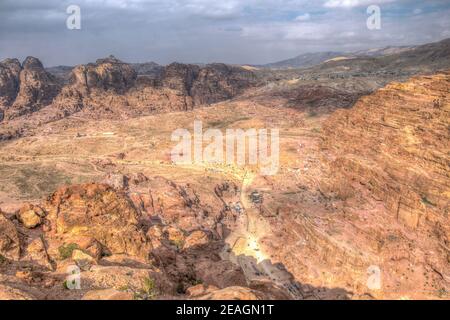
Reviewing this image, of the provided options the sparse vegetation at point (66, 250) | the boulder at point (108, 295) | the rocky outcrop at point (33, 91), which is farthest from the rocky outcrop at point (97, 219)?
the rocky outcrop at point (33, 91)

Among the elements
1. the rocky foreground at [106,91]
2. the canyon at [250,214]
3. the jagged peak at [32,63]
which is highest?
the jagged peak at [32,63]

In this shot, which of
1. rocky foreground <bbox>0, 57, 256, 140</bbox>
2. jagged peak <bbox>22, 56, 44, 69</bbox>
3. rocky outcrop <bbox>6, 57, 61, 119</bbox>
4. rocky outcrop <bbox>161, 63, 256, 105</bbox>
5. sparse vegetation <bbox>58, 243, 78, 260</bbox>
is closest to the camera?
sparse vegetation <bbox>58, 243, 78, 260</bbox>

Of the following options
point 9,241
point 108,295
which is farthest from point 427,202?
point 9,241

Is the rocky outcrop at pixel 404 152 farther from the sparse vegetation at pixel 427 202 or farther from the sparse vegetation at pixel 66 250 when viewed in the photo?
the sparse vegetation at pixel 66 250

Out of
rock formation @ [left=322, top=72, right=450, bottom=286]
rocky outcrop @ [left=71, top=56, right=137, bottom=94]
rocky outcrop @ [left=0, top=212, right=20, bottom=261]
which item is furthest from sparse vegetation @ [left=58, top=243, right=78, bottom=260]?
rocky outcrop @ [left=71, top=56, right=137, bottom=94]

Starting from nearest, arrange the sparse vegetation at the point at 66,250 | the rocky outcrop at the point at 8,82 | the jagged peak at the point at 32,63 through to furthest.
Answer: the sparse vegetation at the point at 66,250 → the rocky outcrop at the point at 8,82 → the jagged peak at the point at 32,63

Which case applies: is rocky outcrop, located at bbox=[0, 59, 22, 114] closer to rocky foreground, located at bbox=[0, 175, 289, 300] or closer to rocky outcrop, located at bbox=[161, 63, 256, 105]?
rocky outcrop, located at bbox=[161, 63, 256, 105]

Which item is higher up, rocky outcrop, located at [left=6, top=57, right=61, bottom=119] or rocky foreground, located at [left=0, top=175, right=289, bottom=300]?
rocky outcrop, located at [left=6, top=57, right=61, bottom=119]

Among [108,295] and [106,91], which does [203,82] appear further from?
[108,295]

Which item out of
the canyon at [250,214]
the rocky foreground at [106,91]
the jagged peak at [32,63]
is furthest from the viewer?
the jagged peak at [32,63]
